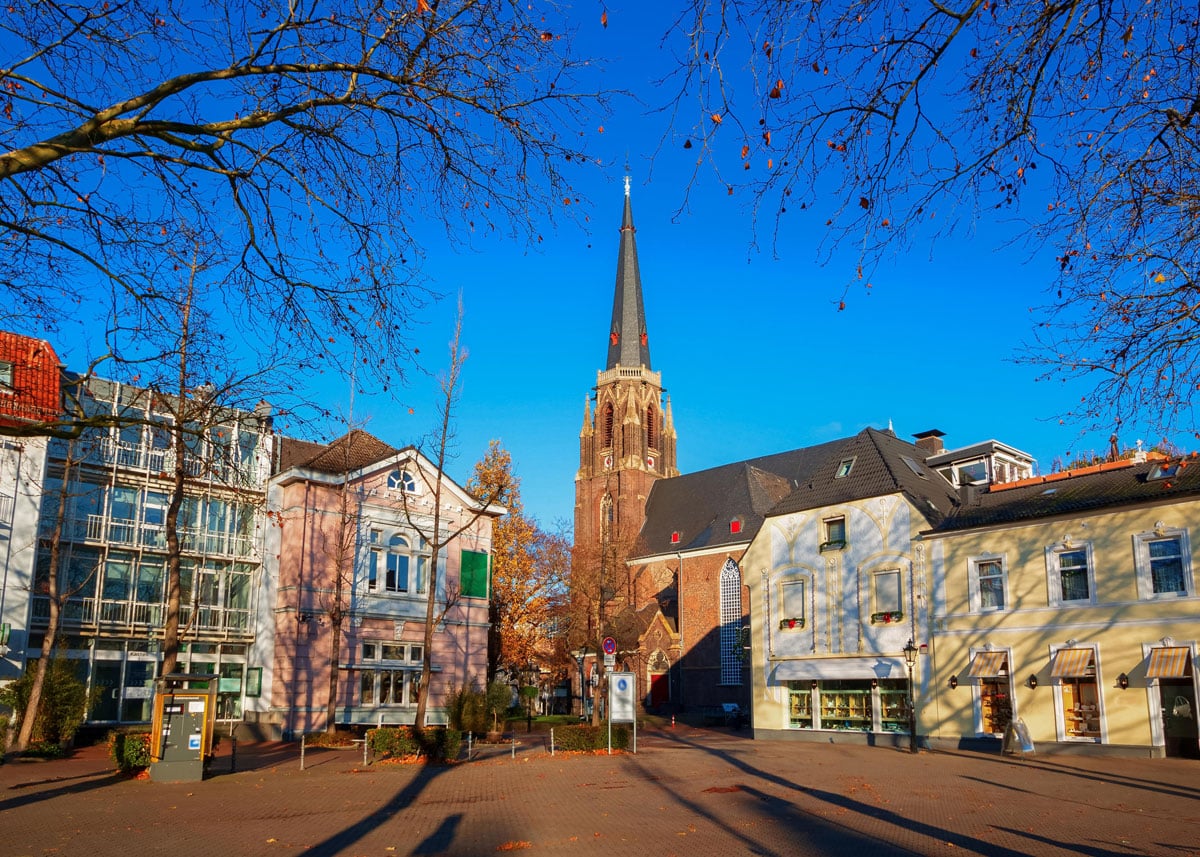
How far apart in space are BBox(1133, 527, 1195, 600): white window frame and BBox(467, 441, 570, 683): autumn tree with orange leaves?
2671cm

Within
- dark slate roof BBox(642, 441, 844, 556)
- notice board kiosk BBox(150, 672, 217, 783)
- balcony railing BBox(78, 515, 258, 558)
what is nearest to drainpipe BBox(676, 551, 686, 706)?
dark slate roof BBox(642, 441, 844, 556)

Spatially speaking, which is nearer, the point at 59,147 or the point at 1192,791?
the point at 59,147

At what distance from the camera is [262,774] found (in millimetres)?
20656

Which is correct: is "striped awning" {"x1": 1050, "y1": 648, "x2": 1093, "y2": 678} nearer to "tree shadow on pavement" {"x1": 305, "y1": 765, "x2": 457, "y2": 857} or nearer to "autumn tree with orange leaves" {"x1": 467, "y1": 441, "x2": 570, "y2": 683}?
"tree shadow on pavement" {"x1": 305, "y1": 765, "x2": 457, "y2": 857}

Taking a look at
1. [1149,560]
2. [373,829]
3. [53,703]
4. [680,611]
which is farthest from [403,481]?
[680,611]

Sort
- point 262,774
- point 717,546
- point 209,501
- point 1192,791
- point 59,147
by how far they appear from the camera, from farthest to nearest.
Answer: point 717,546, point 209,501, point 262,774, point 1192,791, point 59,147

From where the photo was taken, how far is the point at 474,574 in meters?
36.3

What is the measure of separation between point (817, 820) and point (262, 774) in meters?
12.3

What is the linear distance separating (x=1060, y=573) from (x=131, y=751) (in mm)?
23216

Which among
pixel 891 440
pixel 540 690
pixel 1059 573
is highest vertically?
pixel 891 440

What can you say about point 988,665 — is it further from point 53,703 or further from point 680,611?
point 680,611

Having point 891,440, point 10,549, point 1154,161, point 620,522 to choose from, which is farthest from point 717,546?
point 1154,161

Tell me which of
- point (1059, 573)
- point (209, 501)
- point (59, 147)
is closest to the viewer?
point (59, 147)

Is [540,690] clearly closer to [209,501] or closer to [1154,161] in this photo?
[209,501]
